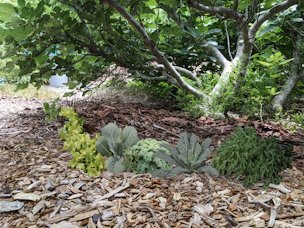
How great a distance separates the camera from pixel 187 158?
6.50 feet

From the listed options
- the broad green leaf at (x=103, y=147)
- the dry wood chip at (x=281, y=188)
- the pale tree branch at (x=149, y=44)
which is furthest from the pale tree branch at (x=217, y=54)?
the dry wood chip at (x=281, y=188)

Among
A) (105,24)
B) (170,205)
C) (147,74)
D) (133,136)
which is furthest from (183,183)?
(147,74)

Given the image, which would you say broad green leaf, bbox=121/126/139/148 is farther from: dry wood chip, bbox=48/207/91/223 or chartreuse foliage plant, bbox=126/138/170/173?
dry wood chip, bbox=48/207/91/223

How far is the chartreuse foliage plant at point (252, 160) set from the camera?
1928 millimetres

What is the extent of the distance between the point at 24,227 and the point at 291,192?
1286mm

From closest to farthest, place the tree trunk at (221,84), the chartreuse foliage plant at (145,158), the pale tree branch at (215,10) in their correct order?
the chartreuse foliage plant at (145,158) < the pale tree branch at (215,10) < the tree trunk at (221,84)

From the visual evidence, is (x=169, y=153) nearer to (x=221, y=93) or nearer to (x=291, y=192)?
(x=291, y=192)

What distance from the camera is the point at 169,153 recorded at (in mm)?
2139

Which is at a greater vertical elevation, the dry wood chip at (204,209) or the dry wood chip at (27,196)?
the dry wood chip at (204,209)

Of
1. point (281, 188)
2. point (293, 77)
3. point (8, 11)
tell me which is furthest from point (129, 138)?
point (293, 77)

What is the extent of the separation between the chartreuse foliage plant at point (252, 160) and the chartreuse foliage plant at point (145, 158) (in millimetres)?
317

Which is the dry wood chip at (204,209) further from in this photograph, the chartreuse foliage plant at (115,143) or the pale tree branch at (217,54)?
the pale tree branch at (217,54)

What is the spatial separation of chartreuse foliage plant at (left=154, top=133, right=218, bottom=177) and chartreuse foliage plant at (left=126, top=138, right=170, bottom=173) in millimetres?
60

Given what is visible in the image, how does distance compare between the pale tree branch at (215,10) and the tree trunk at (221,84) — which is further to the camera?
the tree trunk at (221,84)
